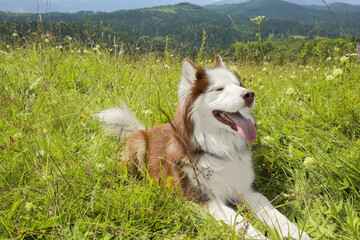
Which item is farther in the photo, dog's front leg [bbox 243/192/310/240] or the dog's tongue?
the dog's tongue

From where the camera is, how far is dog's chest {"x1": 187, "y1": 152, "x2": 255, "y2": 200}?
7.89 feet

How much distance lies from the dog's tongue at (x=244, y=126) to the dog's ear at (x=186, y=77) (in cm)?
45

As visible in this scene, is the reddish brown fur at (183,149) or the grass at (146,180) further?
the reddish brown fur at (183,149)

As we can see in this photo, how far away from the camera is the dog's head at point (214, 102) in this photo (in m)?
2.33

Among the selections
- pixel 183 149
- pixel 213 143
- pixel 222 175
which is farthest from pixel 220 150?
pixel 183 149

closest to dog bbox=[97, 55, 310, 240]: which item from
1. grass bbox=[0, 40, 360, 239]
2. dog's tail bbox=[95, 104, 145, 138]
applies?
grass bbox=[0, 40, 360, 239]

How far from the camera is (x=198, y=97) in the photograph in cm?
247

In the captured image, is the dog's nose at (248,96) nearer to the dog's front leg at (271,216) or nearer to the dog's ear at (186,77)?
the dog's ear at (186,77)

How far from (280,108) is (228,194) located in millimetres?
1504

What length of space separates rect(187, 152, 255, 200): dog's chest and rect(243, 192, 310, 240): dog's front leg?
0.39 ft

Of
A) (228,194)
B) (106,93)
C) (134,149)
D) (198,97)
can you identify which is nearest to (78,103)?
(106,93)

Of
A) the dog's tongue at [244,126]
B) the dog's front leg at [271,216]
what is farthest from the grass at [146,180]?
the dog's tongue at [244,126]

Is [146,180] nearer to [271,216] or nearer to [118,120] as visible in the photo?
[271,216]

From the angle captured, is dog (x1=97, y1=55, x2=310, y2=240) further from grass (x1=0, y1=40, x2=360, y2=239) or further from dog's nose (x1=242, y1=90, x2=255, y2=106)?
grass (x1=0, y1=40, x2=360, y2=239)
